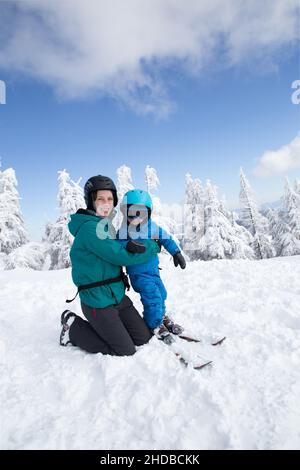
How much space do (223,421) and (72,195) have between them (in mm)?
21939

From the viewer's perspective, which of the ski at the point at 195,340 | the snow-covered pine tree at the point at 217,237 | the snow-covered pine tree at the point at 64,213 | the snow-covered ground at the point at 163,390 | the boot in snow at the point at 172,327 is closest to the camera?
the snow-covered ground at the point at 163,390

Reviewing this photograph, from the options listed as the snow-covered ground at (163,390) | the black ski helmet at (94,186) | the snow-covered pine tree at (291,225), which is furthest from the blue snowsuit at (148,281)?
the snow-covered pine tree at (291,225)

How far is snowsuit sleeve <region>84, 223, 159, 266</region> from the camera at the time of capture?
379 cm

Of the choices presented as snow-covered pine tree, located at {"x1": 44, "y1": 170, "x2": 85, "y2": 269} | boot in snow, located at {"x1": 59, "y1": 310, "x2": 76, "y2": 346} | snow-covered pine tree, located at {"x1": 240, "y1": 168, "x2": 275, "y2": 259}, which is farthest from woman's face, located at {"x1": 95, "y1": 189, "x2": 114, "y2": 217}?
snow-covered pine tree, located at {"x1": 240, "y1": 168, "x2": 275, "y2": 259}

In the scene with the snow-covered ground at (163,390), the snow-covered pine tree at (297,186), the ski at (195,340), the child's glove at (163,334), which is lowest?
the snow-covered ground at (163,390)

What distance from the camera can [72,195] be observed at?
74.6 feet

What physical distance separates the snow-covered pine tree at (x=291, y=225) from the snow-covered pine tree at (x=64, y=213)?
20454 mm

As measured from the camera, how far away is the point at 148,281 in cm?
453

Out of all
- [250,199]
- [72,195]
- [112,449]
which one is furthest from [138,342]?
[250,199]

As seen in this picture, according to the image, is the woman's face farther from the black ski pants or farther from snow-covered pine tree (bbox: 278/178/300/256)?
snow-covered pine tree (bbox: 278/178/300/256)

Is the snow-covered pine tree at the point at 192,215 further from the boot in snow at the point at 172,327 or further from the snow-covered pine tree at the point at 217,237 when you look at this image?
the boot in snow at the point at 172,327

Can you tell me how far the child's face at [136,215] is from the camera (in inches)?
182

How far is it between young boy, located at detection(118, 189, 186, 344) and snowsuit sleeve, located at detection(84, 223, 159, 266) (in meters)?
0.59
